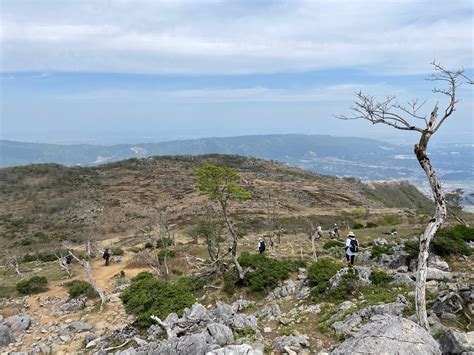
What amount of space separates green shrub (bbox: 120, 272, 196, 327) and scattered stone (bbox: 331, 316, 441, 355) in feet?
27.0

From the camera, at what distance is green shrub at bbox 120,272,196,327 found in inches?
604

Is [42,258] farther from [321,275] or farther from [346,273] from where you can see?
[346,273]

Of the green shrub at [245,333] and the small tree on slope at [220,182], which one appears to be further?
the small tree on slope at [220,182]

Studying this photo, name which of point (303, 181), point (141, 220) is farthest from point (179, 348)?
point (303, 181)

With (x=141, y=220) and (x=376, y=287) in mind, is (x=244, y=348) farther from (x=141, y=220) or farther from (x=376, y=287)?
(x=141, y=220)

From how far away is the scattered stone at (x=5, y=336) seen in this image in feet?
55.9

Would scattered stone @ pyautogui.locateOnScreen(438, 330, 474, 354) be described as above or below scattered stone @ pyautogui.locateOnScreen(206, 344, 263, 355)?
above

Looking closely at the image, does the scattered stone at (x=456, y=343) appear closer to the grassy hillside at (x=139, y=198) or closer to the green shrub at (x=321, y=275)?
the green shrub at (x=321, y=275)

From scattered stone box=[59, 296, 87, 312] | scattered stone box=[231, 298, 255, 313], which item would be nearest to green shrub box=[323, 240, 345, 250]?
scattered stone box=[231, 298, 255, 313]

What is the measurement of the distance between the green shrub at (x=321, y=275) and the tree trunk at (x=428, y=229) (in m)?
6.09

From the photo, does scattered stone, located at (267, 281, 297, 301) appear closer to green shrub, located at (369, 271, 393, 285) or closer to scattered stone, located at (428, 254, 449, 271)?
green shrub, located at (369, 271, 393, 285)

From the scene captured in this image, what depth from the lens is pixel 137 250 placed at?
113ft

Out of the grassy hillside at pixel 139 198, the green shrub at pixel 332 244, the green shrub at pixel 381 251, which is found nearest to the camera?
the green shrub at pixel 381 251

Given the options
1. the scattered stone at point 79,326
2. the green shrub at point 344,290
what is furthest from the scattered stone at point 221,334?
the scattered stone at point 79,326
